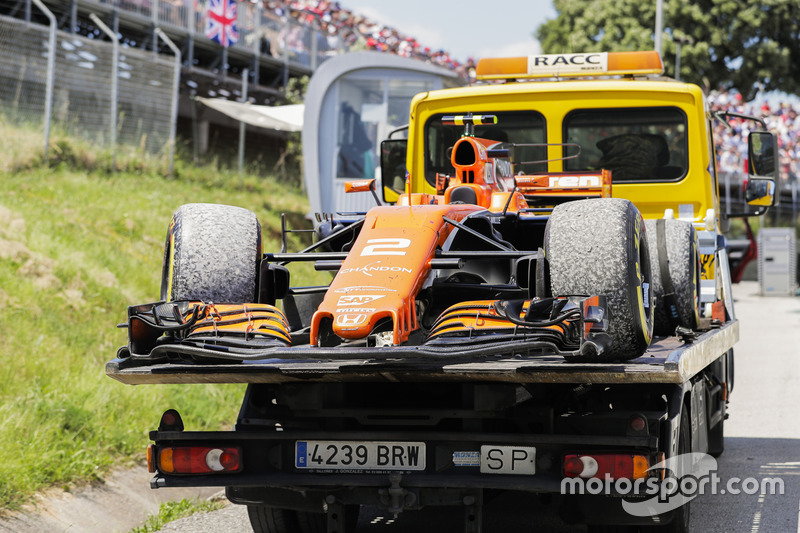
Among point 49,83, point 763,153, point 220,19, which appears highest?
point 220,19

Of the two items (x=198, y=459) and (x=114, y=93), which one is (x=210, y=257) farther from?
(x=114, y=93)

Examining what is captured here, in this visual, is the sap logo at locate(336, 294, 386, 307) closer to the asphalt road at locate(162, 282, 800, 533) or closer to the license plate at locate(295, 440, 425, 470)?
the license plate at locate(295, 440, 425, 470)

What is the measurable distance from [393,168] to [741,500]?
142 inches

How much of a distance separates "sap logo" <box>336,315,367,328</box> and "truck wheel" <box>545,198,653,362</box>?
31.5 inches

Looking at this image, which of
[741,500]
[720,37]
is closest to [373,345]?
[741,500]

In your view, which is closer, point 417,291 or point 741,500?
point 417,291

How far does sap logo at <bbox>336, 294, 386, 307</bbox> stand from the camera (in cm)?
410

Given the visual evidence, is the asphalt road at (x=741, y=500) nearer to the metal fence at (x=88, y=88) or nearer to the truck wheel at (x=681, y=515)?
the truck wheel at (x=681, y=515)

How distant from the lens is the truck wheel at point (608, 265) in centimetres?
399

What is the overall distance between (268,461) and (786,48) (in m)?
32.1

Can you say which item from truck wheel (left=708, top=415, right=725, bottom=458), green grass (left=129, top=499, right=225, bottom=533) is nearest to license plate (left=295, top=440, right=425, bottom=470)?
green grass (left=129, top=499, right=225, bottom=533)

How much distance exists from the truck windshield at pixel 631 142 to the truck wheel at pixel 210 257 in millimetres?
3403

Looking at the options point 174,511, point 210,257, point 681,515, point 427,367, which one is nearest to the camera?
point 427,367

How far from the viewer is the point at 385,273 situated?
14.0ft
